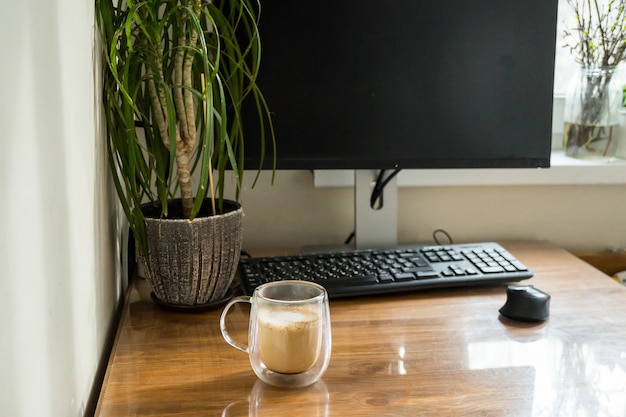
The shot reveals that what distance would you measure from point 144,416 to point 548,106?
79 cm

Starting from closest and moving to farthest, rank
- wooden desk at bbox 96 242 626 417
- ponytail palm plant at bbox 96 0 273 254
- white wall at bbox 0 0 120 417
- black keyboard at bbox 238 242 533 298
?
white wall at bbox 0 0 120 417 < wooden desk at bbox 96 242 626 417 < ponytail palm plant at bbox 96 0 273 254 < black keyboard at bbox 238 242 533 298

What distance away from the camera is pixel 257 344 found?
0.79 meters

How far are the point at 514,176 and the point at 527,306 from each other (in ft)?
1.52

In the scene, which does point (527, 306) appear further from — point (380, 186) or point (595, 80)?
point (595, 80)

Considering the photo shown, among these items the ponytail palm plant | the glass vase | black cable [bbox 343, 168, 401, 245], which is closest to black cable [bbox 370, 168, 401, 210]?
black cable [bbox 343, 168, 401, 245]

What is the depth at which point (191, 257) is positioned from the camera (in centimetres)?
95

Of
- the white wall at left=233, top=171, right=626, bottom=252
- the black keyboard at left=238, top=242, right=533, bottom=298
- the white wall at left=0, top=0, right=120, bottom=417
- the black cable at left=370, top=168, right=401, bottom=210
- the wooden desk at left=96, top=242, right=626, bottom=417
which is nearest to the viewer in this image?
the white wall at left=0, top=0, right=120, bottom=417

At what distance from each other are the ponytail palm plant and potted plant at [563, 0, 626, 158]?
67 centimetres

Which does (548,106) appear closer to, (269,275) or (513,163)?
(513,163)

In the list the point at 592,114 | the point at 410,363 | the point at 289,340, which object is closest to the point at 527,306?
the point at 410,363

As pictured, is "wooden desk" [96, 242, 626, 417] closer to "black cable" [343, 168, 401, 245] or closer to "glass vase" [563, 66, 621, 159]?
"black cable" [343, 168, 401, 245]

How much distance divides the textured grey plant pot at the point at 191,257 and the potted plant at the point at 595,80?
2.47ft

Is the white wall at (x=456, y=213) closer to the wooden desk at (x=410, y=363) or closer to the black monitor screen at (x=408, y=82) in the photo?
the black monitor screen at (x=408, y=82)

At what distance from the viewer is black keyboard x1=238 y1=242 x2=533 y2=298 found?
40.8 inches
